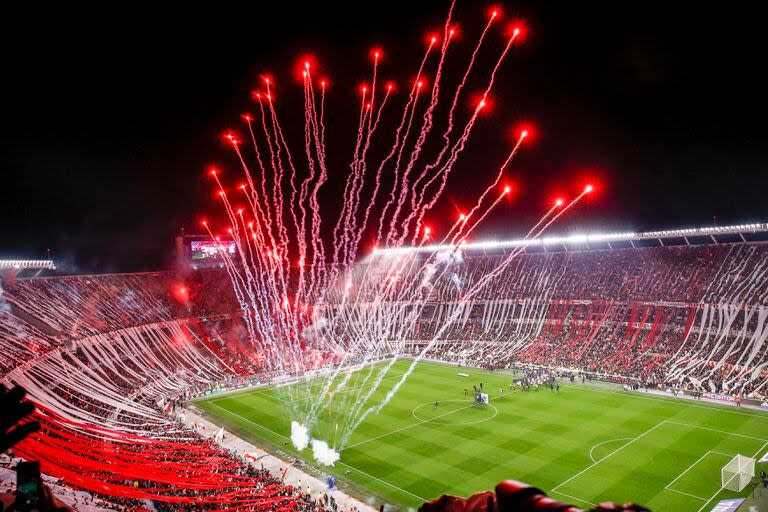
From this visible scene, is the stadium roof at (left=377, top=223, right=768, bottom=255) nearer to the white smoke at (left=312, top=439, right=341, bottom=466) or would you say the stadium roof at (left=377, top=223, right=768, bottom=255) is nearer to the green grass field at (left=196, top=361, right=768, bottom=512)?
the green grass field at (left=196, top=361, right=768, bottom=512)

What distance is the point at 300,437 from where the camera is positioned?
2656 cm

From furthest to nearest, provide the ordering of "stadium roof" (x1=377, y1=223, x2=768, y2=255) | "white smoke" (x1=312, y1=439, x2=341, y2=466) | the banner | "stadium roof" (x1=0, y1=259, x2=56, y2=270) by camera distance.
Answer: "stadium roof" (x1=377, y1=223, x2=768, y2=255) → "stadium roof" (x1=0, y1=259, x2=56, y2=270) → the banner → "white smoke" (x1=312, y1=439, x2=341, y2=466)

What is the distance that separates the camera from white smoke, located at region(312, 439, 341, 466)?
24109 millimetres

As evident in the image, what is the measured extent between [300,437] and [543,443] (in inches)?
492

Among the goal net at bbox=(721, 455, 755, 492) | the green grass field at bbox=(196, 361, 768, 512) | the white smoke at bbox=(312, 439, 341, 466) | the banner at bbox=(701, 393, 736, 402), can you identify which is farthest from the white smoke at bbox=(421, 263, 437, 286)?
the goal net at bbox=(721, 455, 755, 492)

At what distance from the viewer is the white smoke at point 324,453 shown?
2411 centimetres

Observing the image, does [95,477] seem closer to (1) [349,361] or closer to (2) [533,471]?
(2) [533,471]

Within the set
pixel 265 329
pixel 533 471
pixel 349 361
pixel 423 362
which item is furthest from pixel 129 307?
pixel 533 471

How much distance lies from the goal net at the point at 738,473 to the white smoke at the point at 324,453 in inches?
Answer: 645

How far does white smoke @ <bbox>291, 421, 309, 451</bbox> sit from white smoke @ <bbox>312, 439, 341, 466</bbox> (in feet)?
2.59

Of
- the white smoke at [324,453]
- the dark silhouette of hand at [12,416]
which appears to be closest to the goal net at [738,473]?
the white smoke at [324,453]

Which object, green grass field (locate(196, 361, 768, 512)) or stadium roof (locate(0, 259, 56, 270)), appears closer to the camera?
green grass field (locate(196, 361, 768, 512))

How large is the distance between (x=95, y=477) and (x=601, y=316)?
Result: 41.1 meters

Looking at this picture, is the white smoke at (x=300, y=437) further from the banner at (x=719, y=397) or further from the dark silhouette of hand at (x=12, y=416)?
the banner at (x=719, y=397)
